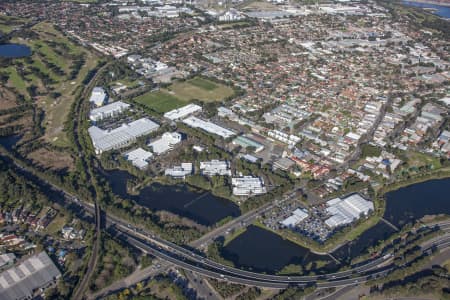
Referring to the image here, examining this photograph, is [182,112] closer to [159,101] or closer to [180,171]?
[159,101]

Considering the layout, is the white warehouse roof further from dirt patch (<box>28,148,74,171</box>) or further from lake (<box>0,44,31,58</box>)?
lake (<box>0,44,31,58</box>)

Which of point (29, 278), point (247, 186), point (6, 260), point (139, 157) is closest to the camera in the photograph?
point (29, 278)

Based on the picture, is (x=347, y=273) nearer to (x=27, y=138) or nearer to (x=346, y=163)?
(x=346, y=163)

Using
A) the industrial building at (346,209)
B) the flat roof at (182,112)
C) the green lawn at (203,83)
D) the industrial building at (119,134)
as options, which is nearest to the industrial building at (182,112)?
the flat roof at (182,112)

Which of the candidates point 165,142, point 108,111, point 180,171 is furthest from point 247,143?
point 108,111

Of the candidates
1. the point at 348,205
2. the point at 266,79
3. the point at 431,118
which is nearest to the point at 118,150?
the point at 348,205

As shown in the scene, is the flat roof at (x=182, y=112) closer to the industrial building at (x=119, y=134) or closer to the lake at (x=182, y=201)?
the industrial building at (x=119, y=134)
